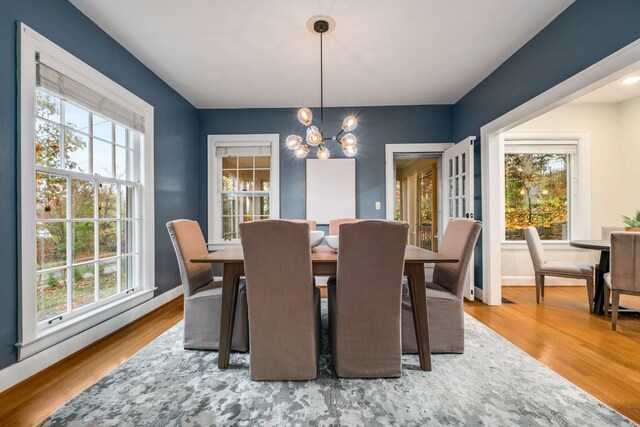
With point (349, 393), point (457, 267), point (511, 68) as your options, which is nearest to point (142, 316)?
point (349, 393)

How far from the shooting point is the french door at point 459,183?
341 centimetres

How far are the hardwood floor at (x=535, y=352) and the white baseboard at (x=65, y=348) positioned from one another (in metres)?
0.05

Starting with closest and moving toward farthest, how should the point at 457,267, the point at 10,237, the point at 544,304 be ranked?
the point at 10,237
the point at 457,267
the point at 544,304

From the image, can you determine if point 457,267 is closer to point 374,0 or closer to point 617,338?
point 617,338

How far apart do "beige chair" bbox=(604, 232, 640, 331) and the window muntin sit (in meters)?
4.57

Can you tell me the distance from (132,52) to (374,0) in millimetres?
2396

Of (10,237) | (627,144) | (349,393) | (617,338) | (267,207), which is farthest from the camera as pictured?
(267,207)

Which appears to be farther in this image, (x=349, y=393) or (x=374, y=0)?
(x=374, y=0)

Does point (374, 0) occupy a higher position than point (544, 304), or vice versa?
point (374, 0)

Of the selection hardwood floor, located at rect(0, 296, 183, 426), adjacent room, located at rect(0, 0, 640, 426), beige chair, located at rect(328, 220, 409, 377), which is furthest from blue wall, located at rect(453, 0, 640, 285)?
hardwood floor, located at rect(0, 296, 183, 426)

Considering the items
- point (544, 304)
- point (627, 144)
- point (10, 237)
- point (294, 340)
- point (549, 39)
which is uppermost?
point (549, 39)

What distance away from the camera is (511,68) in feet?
9.50

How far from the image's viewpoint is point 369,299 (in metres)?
1.68

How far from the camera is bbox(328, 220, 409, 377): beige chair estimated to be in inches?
62.7
